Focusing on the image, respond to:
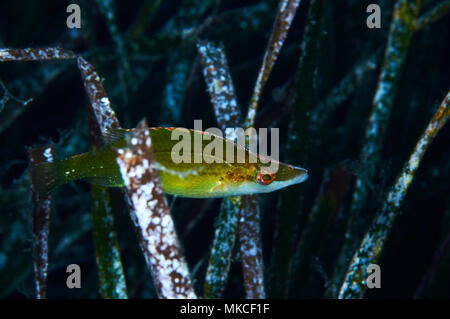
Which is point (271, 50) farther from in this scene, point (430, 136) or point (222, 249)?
point (222, 249)

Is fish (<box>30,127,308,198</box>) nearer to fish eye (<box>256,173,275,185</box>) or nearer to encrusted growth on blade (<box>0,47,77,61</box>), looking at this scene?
fish eye (<box>256,173,275,185</box>)

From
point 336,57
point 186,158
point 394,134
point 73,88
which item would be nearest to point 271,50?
point 186,158

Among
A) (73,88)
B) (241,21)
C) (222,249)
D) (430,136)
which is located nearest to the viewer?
(430,136)

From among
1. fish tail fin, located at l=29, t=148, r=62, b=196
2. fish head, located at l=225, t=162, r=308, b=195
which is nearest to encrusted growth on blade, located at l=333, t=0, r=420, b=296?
fish head, located at l=225, t=162, r=308, b=195

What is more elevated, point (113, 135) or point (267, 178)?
point (113, 135)

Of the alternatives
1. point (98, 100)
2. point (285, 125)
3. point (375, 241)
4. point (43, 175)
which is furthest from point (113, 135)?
point (285, 125)

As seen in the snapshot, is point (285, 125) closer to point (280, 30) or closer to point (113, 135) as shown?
point (280, 30)

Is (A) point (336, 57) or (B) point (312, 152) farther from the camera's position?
(A) point (336, 57)
